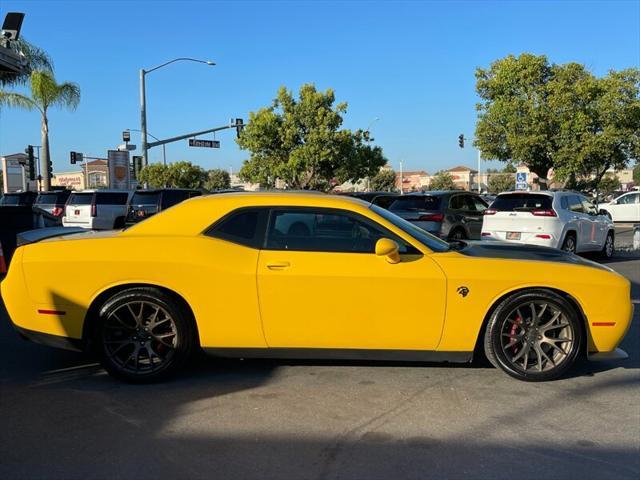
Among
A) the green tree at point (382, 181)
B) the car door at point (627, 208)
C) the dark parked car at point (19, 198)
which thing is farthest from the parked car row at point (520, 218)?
the green tree at point (382, 181)

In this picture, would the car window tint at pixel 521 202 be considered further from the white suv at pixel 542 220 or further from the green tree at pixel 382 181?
the green tree at pixel 382 181

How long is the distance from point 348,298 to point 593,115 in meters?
21.3

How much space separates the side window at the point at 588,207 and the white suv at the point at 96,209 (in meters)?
14.2

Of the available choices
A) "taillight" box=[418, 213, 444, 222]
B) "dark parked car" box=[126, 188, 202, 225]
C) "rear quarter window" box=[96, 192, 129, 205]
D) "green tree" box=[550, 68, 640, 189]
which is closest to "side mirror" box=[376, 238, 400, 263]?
"taillight" box=[418, 213, 444, 222]

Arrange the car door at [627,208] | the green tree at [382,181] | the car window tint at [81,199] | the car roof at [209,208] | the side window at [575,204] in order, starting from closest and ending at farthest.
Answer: the car roof at [209,208] → the side window at [575,204] → the car window tint at [81,199] → the car door at [627,208] → the green tree at [382,181]

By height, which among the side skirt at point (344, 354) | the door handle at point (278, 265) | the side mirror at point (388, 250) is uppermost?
the side mirror at point (388, 250)

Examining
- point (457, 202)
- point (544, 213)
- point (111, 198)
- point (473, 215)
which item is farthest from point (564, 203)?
point (111, 198)

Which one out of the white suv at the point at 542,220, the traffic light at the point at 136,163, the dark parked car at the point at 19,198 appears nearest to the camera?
the white suv at the point at 542,220

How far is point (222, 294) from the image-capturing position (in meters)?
4.58

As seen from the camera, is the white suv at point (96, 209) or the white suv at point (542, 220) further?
the white suv at point (96, 209)

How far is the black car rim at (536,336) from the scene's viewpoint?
468 cm

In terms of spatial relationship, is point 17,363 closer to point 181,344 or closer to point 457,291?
point 181,344

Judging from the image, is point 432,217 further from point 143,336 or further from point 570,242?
point 143,336

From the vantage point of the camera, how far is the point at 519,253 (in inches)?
198
